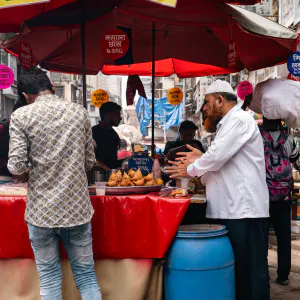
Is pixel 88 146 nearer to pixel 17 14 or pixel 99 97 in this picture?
pixel 17 14

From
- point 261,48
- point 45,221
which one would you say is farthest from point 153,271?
point 261,48

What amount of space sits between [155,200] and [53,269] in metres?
0.99

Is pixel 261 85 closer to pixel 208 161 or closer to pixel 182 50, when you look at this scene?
pixel 208 161

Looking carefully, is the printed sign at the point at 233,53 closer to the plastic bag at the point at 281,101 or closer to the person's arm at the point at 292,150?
the plastic bag at the point at 281,101

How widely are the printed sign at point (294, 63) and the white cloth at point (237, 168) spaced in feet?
7.82

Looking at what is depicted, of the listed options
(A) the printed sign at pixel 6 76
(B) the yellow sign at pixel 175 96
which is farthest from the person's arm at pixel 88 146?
(B) the yellow sign at pixel 175 96

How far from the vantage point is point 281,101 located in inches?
190

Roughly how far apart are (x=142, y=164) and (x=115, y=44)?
1.49 m

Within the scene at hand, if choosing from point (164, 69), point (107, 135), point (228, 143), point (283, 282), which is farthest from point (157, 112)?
point (228, 143)

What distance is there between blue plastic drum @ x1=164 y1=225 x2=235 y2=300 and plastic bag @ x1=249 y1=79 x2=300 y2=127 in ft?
5.70

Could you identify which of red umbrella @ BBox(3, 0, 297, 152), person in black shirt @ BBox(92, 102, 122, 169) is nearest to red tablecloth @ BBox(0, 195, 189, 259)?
red umbrella @ BBox(3, 0, 297, 152)

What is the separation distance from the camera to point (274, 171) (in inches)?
187

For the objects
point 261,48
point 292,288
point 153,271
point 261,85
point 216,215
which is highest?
point 261,48

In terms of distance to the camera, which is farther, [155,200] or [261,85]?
[261,85]
